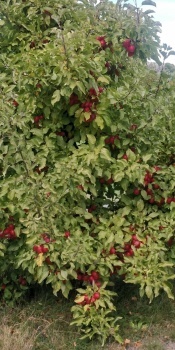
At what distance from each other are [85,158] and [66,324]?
127 cm

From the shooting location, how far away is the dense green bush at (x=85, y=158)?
11.6 feet

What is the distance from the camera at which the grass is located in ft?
12.1

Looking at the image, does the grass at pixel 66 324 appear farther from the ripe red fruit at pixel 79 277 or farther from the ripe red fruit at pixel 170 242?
the ripe red fruit at pixel 170 242

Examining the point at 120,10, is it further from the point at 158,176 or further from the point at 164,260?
the point at 164,260

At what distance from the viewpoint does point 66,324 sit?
13.1ft

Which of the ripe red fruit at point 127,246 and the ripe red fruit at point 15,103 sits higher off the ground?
the ripe red fruit at point 15,103

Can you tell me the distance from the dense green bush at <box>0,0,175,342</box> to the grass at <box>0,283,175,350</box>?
4.8 inches

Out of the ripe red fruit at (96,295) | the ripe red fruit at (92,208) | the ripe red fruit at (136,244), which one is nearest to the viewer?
the ripe red fruit at (96,295)

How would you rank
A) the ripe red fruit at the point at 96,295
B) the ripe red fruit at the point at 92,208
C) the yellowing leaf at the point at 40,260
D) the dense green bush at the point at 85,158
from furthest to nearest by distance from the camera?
the ripe red fruit at the point at 92,208, the ripe red fruit at the point at 96,295, the dense green bush at the point at 85,158, the yellowing leaf at the point at 40,260

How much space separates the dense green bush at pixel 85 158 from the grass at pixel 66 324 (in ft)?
0.40

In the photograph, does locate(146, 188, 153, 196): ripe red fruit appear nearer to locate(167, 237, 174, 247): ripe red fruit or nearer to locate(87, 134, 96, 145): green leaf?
locate(167, 237, 174, 247): ripe red fruit

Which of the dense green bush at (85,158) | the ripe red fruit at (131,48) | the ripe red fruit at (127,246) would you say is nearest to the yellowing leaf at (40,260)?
the dense green bush at (85,158)

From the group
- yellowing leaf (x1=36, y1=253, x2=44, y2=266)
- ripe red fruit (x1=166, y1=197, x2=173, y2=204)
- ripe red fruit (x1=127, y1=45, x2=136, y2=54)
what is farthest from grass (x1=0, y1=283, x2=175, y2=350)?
ripe red fruit (x1=127, y1=45, x2=136, y2=54)

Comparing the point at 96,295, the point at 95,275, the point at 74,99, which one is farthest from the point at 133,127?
the point at 96,295
